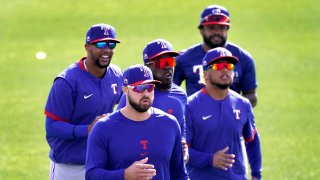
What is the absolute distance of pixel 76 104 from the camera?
1056cm

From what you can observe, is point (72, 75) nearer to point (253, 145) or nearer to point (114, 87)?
point (114, 87)

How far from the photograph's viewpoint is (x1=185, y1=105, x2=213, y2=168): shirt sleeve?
34.0ft

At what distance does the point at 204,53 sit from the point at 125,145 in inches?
160

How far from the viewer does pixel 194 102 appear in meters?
10.6

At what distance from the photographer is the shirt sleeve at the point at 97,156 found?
853cm

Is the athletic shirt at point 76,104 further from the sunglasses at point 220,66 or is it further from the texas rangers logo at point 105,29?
the sunglasses at point 220,66

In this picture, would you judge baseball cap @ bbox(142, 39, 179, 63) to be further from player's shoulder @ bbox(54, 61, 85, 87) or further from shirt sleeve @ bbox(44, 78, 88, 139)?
shirt sleeve @ bbox(44, 78, 88, 139)

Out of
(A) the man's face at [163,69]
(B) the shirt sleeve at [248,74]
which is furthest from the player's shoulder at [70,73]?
(B) the shirt sleeve at [248,74]

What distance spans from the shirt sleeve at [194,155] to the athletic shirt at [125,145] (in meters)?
1.58

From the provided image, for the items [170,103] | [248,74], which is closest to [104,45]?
[170,103]

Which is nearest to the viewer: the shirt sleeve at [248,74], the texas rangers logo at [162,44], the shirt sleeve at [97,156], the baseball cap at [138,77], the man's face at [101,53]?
the shirt sleeve at [97,156]

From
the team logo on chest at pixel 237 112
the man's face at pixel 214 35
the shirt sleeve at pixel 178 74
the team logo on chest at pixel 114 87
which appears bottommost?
the team logo on chest at pixel 237 112

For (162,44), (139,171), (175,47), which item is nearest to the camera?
(139,171)

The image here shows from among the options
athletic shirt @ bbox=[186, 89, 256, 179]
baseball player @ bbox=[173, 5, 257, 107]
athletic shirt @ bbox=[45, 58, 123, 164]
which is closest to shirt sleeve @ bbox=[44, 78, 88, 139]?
athletic shirt @ bbox=[45, 58, 123, 164]
